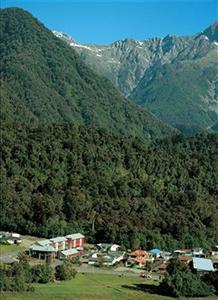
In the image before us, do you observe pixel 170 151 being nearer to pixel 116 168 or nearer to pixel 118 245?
pixel 116 168

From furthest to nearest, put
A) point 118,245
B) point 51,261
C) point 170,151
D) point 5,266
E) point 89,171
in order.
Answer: point 170,151 < point 89,171 < point 118,245 < point 51,261 < point 5,266

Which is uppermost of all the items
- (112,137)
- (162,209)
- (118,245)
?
(112,137)

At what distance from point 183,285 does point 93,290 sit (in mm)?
4873

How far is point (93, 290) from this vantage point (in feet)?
104

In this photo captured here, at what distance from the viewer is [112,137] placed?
2650 inches

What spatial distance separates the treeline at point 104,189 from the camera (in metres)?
49.4

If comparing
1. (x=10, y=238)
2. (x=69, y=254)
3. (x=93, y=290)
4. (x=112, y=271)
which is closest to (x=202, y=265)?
(x=112, y=271)

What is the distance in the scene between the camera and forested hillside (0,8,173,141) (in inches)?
4031

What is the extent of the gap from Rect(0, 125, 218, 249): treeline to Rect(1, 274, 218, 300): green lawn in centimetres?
1165

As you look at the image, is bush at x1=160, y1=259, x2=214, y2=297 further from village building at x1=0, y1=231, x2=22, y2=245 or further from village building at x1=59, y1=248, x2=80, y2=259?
village building at x1=0, y1=231, x2=22, y2=245

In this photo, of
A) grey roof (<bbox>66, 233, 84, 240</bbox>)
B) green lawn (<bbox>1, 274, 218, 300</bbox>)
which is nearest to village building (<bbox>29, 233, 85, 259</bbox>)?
grey roof (<bbox>66, 233, 84, 240</bbox>)

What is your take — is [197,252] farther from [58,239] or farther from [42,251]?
[42,251]

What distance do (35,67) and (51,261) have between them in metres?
78.8

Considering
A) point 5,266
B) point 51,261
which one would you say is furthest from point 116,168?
point 5,266
